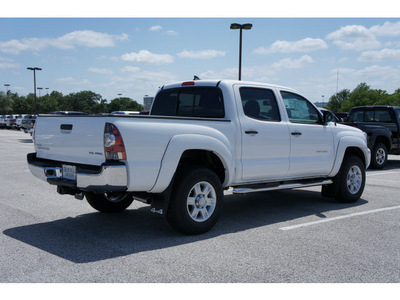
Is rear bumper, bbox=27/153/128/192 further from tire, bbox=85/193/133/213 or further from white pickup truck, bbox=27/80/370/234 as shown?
tire, bbox=85/193/133/213

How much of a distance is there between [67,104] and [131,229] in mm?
88889

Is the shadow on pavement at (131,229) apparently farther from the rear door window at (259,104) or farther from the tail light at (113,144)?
the rear door window at (259,104)

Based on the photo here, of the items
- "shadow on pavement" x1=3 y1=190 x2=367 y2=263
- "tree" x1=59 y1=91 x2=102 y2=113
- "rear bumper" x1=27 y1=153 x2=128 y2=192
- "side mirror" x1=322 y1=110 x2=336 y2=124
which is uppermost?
"tree" x1=59 y1=91 x2=102 y2=113

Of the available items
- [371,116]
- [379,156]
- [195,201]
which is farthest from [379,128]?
[195,201]

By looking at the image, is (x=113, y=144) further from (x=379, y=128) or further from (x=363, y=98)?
(x=363, y=98)

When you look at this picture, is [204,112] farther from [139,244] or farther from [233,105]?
[139,244]

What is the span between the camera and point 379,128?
44.1 feet

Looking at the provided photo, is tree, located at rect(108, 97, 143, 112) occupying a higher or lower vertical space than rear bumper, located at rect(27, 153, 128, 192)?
higher

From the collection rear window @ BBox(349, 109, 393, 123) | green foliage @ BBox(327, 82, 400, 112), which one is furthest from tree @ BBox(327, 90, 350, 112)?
rear window @ BBox(349, 109, 393, 123)

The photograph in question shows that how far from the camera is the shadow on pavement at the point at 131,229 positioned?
4750 millimetres

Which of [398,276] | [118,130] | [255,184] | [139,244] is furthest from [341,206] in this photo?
[118,130]

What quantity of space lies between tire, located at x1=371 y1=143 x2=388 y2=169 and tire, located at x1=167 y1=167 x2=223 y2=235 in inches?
369

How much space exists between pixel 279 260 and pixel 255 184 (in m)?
1.90

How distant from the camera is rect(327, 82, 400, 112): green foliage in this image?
124625 mm
